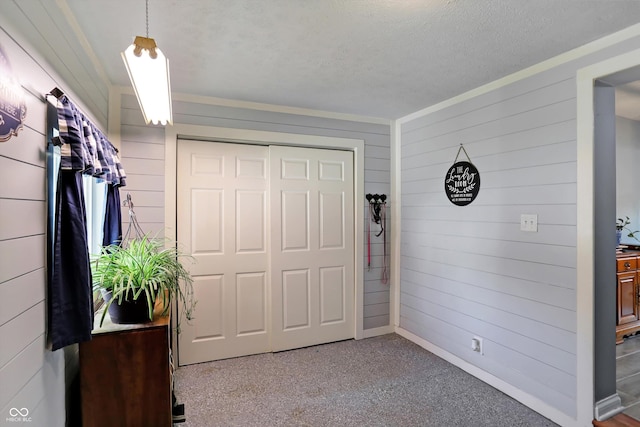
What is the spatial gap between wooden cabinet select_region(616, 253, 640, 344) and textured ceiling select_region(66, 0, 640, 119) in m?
2.54

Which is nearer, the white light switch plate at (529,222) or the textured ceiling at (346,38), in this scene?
the textured ceiling at (346,38)

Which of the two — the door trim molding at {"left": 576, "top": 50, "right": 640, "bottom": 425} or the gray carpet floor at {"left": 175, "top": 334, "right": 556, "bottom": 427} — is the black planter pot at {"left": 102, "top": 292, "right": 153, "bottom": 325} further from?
the door trim molding at {"left": 576, "top": 50, "right": 640, "bottom": 425}

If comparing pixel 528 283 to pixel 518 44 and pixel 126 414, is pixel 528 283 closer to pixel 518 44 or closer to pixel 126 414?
pixel 518 44

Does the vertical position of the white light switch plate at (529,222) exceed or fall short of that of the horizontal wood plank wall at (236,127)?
it falls short

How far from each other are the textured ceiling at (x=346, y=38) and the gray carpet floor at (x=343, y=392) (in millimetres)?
2374

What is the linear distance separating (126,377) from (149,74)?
1.36 meters

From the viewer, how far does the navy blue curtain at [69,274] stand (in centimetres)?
131

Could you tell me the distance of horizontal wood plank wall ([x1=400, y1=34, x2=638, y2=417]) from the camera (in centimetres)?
210


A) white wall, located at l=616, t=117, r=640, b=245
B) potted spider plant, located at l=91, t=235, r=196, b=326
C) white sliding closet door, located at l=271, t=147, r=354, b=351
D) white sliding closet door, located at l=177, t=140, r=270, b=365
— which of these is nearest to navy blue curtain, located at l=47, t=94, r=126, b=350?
potted spider plant, located at l=91, t=235, r=196, b=326

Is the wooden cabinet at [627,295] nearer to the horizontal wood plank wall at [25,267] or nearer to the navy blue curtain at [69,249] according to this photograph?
the navy blue curtain at [69,249]

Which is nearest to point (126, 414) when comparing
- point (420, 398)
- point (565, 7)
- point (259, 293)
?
point (259, 293)

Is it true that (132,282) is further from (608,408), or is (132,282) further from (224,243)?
(608,408)

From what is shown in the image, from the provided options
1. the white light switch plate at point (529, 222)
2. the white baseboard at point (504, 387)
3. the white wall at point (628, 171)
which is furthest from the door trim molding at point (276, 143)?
the white wall at point (628, 171)

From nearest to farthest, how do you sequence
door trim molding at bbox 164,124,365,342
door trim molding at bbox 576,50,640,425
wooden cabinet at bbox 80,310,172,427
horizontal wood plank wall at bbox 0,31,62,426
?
horizontal wood plank wall at bbox 0,31,62,426 → wooden cabinet at bbox 80,310,172,427 → door trim molding at bbox 576,50,640,425 → door trim molding at bbox 164,124,365,342
